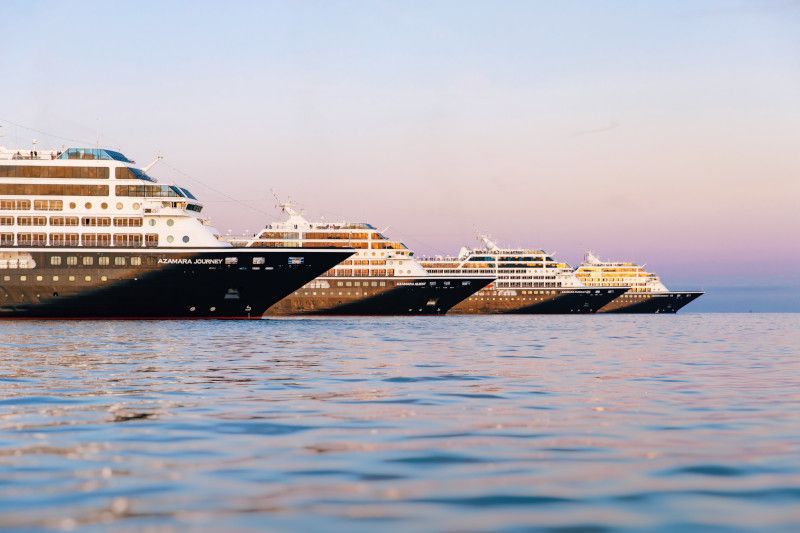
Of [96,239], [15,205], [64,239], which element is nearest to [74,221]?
[64,239]

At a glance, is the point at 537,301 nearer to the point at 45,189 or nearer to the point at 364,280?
the point at 364,280

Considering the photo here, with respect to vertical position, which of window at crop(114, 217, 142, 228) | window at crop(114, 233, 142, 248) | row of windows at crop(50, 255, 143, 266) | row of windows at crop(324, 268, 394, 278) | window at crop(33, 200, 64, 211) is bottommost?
row of windows at crop(50, 255, 143, 266)

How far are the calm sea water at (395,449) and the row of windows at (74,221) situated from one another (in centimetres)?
4213

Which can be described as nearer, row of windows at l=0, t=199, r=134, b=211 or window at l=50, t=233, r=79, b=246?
window at l=50, t=233, r=79, b=246

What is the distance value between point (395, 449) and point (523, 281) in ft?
456

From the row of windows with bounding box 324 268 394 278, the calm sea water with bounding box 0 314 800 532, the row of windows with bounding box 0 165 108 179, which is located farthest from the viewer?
the row of windows with bounding box 324 268 394 278

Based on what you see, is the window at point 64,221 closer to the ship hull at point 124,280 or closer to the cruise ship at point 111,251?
the cruise ship at point 111,251

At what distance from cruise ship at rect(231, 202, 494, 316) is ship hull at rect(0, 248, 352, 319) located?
41942 millimetres

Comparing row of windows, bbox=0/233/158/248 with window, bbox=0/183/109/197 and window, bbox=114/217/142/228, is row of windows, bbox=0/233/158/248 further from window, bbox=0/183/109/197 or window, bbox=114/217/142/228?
window, bbox=0/183/109/197

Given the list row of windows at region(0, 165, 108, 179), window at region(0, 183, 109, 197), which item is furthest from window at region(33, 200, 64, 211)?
row of windows at region(0, 165, 108, 179)

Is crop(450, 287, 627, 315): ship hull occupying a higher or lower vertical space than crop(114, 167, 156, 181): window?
lower

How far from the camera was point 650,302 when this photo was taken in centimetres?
17212

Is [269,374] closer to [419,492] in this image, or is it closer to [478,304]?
[419,492]

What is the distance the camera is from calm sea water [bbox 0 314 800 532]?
7.82 metres
